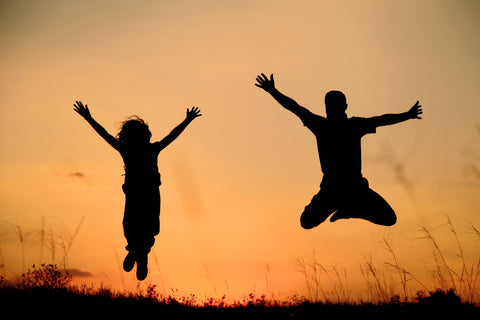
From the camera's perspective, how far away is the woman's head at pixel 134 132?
8.71 metres

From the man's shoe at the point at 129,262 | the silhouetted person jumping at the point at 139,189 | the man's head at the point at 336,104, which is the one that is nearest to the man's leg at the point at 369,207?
the man's head at the point at 336,104

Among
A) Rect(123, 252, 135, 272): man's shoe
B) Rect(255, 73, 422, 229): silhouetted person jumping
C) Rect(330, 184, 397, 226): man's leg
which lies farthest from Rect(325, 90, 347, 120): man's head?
Rect(123, 252, 135, 272): man's shoe

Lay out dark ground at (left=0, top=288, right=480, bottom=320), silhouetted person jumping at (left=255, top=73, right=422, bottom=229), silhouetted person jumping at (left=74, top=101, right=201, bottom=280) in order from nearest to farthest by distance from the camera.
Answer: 1. dark ground at (left=0, top=288, right=480, bottom=320)
2. silhouetted person jumping at (left=255, top=73, right=422, bottom=229)
3. silhouetted person jumping at (left=74, top=101, right=201, bottom=280)

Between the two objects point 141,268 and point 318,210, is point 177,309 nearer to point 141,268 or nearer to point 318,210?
point 141,268

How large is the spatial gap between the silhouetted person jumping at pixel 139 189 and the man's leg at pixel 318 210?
2.53 metres

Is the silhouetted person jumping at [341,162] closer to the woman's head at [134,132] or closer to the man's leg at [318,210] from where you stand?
the man's leg at [318,210]

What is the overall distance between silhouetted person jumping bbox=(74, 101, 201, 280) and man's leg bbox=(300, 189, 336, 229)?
2.53m

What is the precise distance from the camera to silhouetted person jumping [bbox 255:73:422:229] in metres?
7.57

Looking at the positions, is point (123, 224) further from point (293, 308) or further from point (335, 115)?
point (335, 115)

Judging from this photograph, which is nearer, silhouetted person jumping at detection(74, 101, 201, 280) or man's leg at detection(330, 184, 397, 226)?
→ man's leg at detection(330, 184, 397, 226)

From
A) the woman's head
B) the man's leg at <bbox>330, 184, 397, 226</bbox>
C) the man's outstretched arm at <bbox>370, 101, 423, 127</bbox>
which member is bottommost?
the man's leg at <bbox>330, 184, 397, 226</bbox>

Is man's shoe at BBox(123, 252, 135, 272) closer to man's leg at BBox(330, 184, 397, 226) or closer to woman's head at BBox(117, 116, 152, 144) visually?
woman's head at BBox(117, 116, 152, 144)

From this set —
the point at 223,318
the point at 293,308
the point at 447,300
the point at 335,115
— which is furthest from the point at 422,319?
the point at 335,115

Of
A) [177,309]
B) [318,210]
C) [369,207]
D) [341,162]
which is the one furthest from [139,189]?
[369,207]
